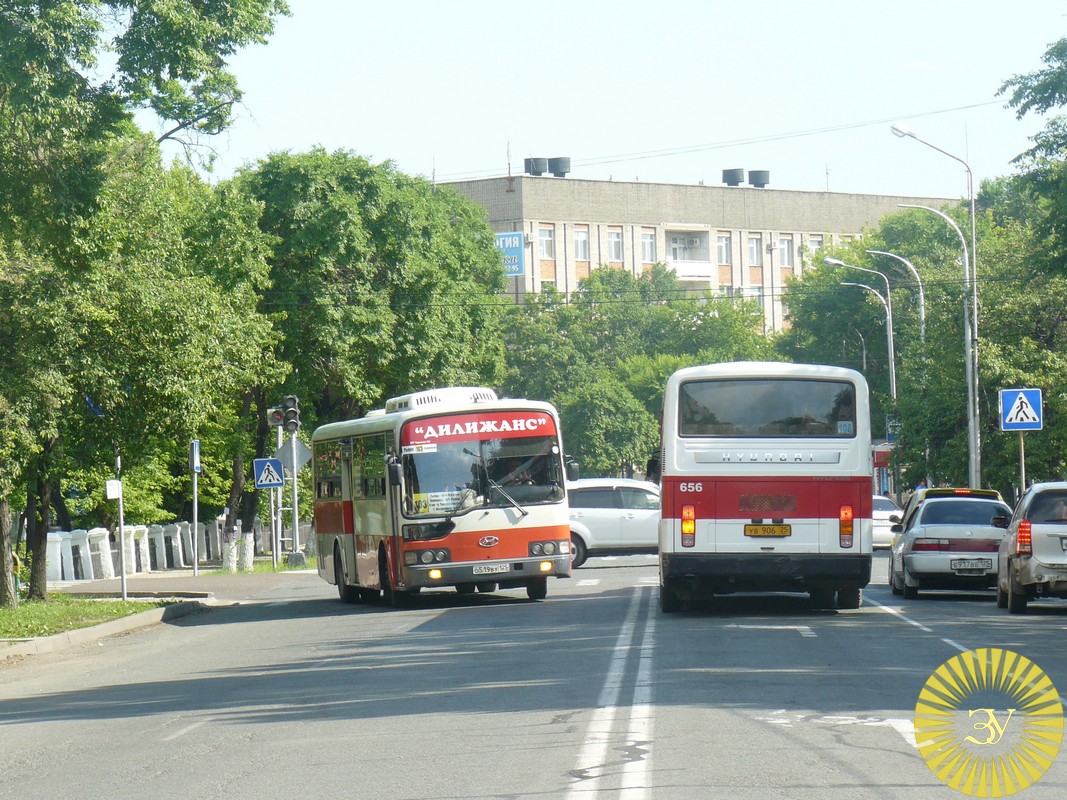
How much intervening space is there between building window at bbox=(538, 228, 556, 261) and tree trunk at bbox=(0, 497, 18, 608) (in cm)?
8036

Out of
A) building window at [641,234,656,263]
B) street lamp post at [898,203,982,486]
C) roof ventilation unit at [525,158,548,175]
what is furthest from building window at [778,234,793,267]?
street lamp post at [898,203,982,486]

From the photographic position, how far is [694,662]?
1495cm

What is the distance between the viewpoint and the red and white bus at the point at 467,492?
2406 centimetres

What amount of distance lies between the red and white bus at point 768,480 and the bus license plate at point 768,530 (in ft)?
0.04

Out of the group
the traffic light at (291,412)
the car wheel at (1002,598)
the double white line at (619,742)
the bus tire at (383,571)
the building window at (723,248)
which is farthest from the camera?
the building window at (723,248)

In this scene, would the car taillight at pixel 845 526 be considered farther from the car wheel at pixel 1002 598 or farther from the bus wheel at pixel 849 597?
the car wheel at pixel 1002 598

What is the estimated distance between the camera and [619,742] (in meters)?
10.2

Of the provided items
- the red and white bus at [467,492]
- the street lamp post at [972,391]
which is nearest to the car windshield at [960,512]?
the red and white bus at [467,492]

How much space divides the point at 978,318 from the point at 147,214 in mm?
27465

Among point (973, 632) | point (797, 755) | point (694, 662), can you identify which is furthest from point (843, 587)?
point (797, 755)

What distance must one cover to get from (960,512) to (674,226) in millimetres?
85134

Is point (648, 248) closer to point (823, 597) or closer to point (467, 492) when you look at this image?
point (467, 492)

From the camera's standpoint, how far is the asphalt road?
29.8ft

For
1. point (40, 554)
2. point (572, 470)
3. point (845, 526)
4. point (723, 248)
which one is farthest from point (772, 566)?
point (723, 248)
